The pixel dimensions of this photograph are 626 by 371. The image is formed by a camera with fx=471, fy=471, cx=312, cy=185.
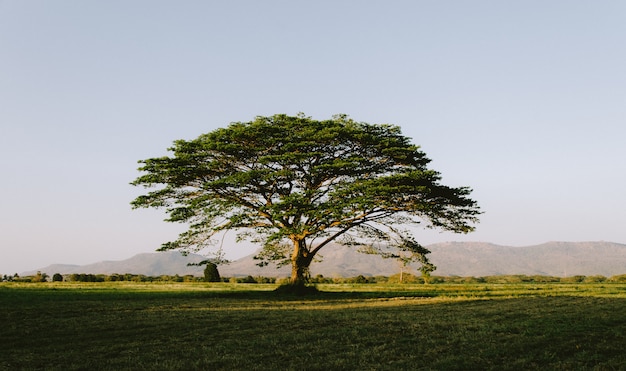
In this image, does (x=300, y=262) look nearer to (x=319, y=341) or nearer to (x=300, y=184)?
(x=300, y=184)

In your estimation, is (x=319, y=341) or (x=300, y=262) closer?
(x=319, y=341)

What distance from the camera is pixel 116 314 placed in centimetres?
1925

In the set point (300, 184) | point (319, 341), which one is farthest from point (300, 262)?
point (319, 341)

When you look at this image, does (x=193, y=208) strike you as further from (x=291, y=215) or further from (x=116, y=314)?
(x=116, y=314)

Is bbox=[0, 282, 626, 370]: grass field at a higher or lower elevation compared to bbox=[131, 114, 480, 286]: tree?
lower

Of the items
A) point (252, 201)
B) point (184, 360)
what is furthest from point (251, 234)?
point (184, 360)

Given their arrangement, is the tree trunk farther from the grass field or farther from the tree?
the grass field

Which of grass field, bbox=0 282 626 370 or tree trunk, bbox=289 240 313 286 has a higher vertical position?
tree trunk, bbox=289 240 313 286

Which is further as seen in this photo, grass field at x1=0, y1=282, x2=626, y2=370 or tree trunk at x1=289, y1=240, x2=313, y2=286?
tree trunk at x1=289, y1=240, x2=313, y2=286

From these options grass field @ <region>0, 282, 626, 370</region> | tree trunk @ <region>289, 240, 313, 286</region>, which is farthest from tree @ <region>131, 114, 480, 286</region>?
grass field @ <region>0, 282, 626, 370</region>

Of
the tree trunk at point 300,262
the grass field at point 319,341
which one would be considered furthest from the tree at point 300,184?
the grass field at point 319,341

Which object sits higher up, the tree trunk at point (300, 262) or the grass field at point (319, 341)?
the tree trunk at point (300, 262)

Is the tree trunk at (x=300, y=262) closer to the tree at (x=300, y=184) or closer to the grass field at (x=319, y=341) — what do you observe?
the tree at (x=300, y=184)

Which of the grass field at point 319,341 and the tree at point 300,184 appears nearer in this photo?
the grass field at point 319,341
